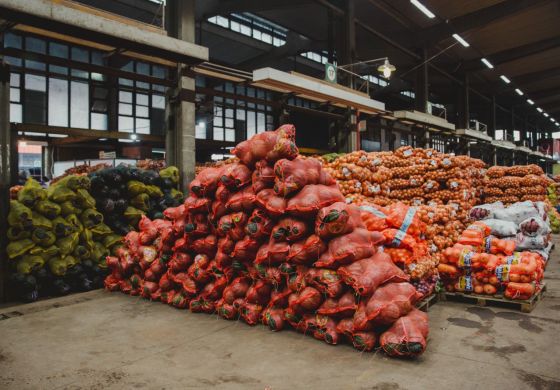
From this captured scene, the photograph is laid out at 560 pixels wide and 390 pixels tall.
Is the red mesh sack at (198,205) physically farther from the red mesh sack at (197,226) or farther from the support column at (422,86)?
the support column at (422,86)

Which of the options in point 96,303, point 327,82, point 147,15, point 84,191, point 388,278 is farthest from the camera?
point 147,15

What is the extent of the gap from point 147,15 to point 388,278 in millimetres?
14285

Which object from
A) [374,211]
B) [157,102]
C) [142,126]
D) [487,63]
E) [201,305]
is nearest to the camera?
[201,305]

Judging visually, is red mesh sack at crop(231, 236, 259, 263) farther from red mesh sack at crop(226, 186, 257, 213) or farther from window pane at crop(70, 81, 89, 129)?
window pane at crop(70, 81, 89, 129)

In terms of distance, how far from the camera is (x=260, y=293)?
4.48m

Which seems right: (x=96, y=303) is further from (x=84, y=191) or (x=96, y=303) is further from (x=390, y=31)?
(x=390, y=31)

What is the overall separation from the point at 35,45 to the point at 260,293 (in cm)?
1446

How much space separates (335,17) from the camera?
14977 mm

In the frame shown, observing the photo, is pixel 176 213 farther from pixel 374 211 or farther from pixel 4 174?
pixel 374 211

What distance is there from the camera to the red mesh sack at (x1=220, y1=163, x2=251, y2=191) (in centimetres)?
473

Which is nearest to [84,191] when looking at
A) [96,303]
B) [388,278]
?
[96,303]

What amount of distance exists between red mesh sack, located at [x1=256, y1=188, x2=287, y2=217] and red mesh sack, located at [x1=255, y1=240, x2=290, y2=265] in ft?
1.03

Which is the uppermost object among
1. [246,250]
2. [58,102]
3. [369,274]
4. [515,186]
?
[58,102]

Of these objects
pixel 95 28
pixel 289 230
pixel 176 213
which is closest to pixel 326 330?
pixel 289 230
